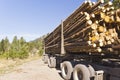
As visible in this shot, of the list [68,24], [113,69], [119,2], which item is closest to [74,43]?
[68,24]

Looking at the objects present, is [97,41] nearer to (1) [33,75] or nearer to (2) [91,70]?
(2) [91,70]

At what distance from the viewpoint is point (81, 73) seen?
36.5ft

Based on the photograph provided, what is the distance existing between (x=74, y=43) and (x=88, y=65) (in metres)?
1.91

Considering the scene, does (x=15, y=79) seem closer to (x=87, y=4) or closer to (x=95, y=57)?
(x=95, y=57)

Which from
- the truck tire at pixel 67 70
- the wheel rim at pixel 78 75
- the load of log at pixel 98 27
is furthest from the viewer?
the truck tire at pixel 67 70

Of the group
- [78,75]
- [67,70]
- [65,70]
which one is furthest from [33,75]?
[78,75]

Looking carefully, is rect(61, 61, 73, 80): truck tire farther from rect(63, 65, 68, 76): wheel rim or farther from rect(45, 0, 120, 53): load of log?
rect(45, 0, 120, 53): load of log

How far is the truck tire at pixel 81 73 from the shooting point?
10617 mm

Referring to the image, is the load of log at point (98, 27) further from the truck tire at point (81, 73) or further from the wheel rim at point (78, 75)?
the wheel rim at point (78, 75)

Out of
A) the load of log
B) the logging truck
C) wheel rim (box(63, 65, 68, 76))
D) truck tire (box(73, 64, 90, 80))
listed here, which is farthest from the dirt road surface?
the load of log

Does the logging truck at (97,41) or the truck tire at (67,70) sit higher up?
the logging truck at (97,41)

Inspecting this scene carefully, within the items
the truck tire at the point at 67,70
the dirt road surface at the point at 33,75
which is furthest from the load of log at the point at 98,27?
the dirt road surface at the point at 33,75

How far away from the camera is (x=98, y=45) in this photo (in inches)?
397

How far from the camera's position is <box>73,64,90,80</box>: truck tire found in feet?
34.8
